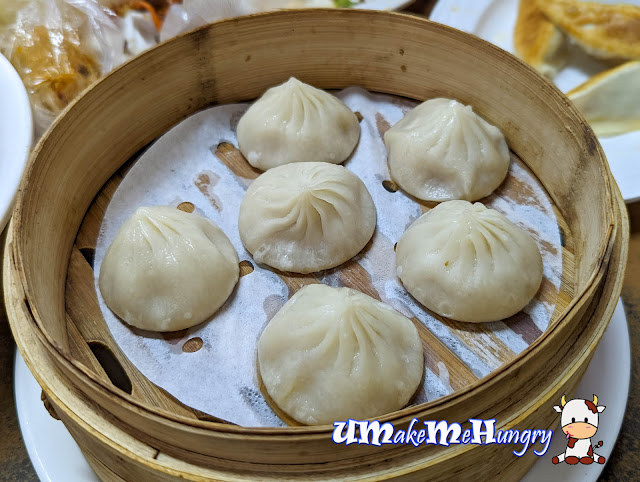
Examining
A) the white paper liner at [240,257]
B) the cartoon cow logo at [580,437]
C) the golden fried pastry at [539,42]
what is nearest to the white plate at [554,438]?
the cartoon cow logo at [580,437]

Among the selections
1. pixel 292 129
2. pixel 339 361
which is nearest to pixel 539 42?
pixel 292 129

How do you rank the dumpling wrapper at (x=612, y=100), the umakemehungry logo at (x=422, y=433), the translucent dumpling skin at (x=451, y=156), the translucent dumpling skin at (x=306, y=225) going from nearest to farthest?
the umakemehungry logo at (x=422, y=433)
the translucent dumpling skin at (x=306, y=225)
the translucent dumpling skin at (x=451, y=156)
the dumpling wrapper at (x=612, y=100)

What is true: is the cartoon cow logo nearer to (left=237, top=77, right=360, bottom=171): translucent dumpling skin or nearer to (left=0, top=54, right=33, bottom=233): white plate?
(left=237, top=77, right=360, bottom=171): translucent dumpling skin

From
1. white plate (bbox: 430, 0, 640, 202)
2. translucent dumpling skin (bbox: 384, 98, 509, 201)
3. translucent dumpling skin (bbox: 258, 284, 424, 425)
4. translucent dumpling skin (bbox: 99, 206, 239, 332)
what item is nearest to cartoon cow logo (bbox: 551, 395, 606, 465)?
translucent dumpling skin (bbox: 258, 284, 424, 425)

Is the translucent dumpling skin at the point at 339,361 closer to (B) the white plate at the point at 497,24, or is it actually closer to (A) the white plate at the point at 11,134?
(A) the white plate at the point at 11,134

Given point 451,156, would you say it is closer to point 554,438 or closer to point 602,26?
point 554,438
